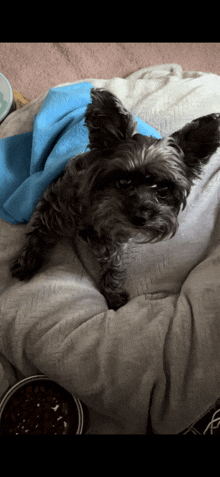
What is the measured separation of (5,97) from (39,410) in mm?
2188

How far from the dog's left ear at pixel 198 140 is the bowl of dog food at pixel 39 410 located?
4.00ft

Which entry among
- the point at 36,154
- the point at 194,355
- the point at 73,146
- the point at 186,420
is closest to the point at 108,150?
the point at 73,146

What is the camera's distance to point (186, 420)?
1.41 meters

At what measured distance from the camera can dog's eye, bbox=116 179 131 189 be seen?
1.39 meters

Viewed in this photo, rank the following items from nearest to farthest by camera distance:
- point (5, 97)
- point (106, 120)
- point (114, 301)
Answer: point (106, 120), point (114, 301), point (5, 97)

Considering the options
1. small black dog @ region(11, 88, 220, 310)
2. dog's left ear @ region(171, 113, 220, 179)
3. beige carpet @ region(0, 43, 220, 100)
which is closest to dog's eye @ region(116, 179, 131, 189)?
small black dog @ region(11, 88, 220, 310)

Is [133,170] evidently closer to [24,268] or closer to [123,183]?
[123,183]

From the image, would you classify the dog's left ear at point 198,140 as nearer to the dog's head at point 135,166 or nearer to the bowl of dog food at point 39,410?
the dog's head at point 135,166

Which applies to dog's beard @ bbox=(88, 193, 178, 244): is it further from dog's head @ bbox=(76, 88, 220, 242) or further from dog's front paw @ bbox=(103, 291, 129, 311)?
dog's front paw @ bbox=(103, 291, 129, 311)

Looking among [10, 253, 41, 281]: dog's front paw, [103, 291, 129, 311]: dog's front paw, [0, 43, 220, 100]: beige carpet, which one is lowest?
[103, 291, 129, 311]: dog's front paw

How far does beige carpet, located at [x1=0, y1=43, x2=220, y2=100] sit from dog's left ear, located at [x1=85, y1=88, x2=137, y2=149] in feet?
6.34

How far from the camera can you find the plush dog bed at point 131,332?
1.44 metres

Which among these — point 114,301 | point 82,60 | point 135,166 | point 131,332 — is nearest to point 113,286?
point 114,301

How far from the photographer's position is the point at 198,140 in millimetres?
1385
